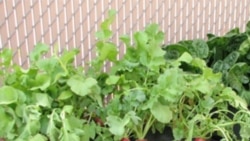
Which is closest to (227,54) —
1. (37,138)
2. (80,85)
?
(80,85)

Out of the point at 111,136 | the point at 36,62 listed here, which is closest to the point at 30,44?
the point at 36,62

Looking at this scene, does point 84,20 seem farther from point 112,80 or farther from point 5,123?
point 5,123

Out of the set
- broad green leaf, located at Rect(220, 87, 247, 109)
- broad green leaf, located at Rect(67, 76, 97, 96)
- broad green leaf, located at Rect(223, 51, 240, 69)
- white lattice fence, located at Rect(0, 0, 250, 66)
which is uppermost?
white lattice fence, located at Rect(0, 0, 250, 66)

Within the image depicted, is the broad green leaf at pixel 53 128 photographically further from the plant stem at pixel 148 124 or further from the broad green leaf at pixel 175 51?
the broad green leaf at pixel 175 51

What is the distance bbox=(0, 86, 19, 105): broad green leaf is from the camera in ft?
2.51

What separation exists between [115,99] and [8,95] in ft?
0.63

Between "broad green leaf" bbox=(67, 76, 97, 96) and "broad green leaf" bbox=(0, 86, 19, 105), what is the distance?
0.10 meters

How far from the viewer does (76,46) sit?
1.06m

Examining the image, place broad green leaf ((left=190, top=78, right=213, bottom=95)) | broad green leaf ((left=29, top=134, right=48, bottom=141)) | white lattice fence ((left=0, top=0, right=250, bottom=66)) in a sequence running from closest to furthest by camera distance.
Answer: broad green leaf ((left=29, top=134, right=48, bottom=141))
broad green leaf ((left=190, top=78, right=213, bottom=95))
white lattice fence ((left=0, top=0, right=250, bottom=66))

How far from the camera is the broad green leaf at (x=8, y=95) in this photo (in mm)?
765

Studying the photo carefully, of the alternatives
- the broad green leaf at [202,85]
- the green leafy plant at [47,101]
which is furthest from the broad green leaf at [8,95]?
the broad green leaf at [202,85]

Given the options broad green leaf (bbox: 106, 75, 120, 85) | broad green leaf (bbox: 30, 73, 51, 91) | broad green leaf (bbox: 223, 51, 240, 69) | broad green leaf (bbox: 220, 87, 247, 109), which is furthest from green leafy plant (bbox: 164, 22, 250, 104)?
broad green leaf (bbox: 30, 73, 51, 91)

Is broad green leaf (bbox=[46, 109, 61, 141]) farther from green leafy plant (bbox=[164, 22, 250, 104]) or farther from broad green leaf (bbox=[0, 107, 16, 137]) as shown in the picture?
green leafy plant (bbox=[164, 22, 250, 104])

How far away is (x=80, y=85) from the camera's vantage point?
0.80m
